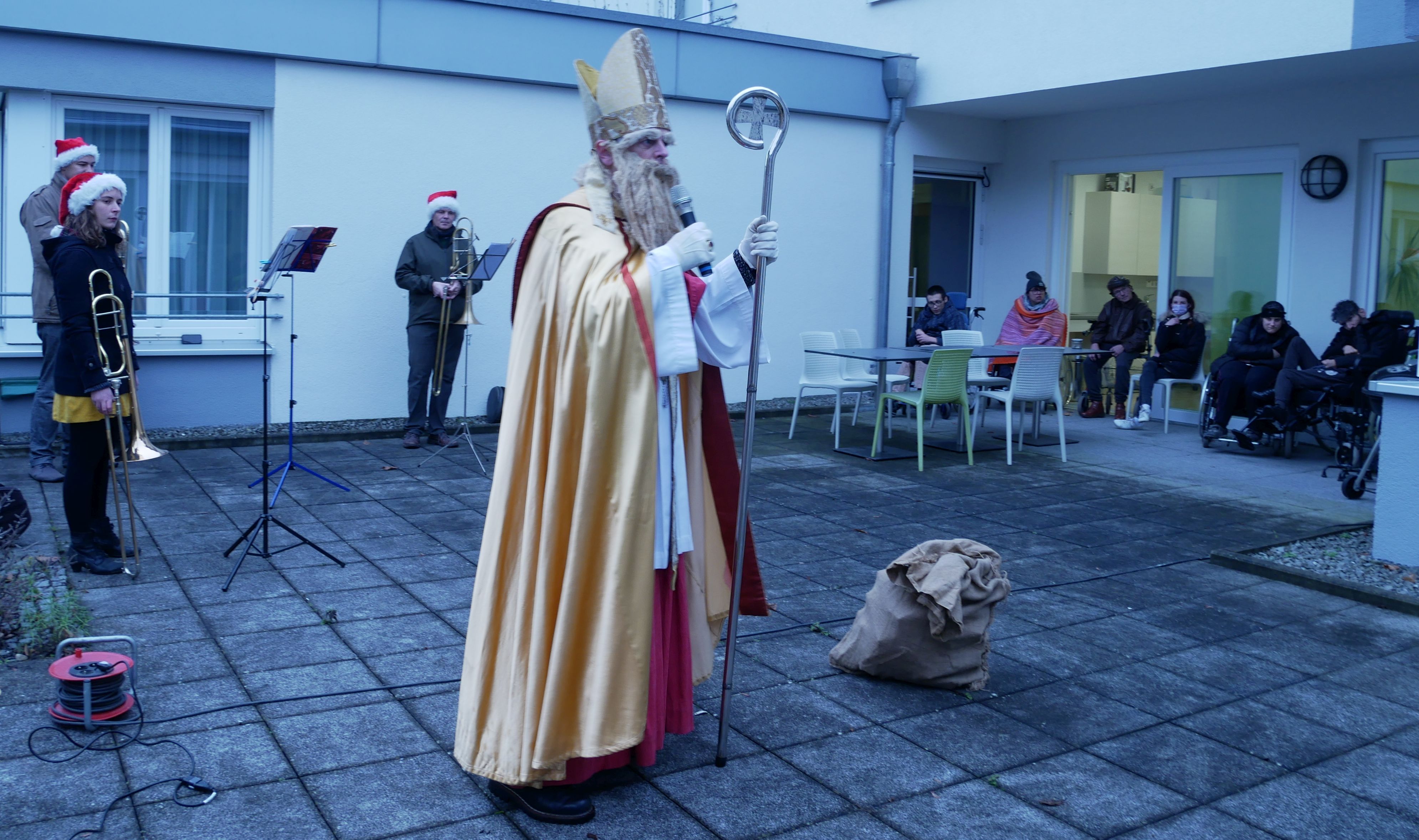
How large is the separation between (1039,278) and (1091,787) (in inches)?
340

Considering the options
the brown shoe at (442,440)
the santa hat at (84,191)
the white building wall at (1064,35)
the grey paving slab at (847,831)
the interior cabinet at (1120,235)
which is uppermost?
the white building wall at (1064,35)

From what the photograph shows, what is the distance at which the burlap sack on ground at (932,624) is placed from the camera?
160 inches

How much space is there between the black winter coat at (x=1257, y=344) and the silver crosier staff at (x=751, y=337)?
7.61 meters

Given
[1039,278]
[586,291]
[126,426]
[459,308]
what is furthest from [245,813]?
[1039,278]

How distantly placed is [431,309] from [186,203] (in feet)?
6.66

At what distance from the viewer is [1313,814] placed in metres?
3.31

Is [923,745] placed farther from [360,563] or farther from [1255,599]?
[360,563]

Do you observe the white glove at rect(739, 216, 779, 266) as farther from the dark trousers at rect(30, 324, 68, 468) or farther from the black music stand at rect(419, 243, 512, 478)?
the dark trousers at rect(30, 324, 68, 468)

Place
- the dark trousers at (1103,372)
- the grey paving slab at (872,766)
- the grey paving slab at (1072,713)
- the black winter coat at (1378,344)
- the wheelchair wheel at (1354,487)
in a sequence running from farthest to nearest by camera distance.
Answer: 1. the dark trousers at (1103,372)
2. the black winter coat at (1378,344)
3. the wheelchair wheel at (1354,487)
4. the grey paving slab at (1072,713)
5. the grey paving slab at (872,766)

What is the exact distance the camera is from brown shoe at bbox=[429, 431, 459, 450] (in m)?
9.05

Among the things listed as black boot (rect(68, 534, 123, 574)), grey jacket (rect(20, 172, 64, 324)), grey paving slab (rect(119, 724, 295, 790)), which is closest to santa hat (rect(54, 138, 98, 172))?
grey jacket (rect(20, 172, 64, 324))

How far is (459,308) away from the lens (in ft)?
30.0

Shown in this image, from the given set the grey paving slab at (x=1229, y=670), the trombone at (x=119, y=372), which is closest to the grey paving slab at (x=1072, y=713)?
the grey paving slab at (x=1229, y=670)

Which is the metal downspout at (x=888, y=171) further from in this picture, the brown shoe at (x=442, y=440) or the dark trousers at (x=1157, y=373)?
the brown shoe at (x=442, y=440)
